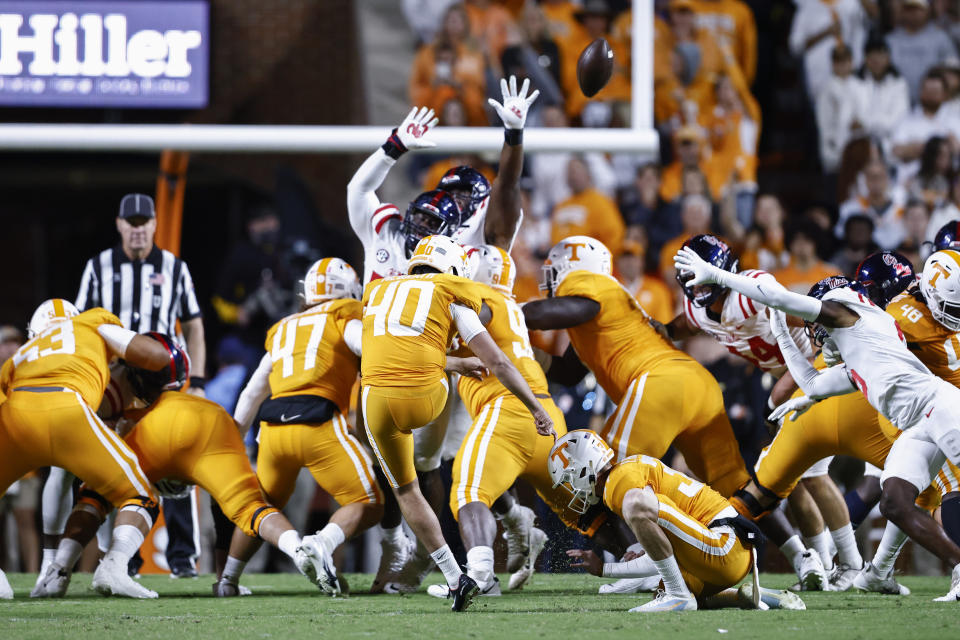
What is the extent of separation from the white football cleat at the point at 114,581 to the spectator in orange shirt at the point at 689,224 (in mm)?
4695

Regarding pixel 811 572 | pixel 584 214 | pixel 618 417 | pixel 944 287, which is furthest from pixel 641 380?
pixel 584 214

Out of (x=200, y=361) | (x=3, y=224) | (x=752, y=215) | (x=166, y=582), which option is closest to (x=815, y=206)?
(x=752, y=215)

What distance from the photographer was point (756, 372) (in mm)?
7359

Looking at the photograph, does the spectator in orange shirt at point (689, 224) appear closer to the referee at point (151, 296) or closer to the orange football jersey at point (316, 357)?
the referee at point (151, 296)

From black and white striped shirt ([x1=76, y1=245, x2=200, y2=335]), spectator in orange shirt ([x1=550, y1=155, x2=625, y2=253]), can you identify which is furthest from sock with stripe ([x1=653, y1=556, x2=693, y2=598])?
spectator in orange shirt ([x1=550, y1=155, x2=625, y2=253])

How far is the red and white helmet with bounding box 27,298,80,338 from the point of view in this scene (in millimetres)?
5824

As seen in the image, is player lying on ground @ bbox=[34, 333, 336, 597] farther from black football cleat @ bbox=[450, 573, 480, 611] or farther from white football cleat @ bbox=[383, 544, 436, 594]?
black football cleat @ bbox=[450, 573, 480, 611]

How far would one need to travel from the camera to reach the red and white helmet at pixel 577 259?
232 inches

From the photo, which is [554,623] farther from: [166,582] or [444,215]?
[166,582]

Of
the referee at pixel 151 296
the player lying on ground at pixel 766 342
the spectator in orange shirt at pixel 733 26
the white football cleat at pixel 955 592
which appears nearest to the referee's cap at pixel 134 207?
the referee at pixel 151 296

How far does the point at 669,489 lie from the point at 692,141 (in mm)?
5363

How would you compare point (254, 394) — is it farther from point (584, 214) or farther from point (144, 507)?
point (584, 214)

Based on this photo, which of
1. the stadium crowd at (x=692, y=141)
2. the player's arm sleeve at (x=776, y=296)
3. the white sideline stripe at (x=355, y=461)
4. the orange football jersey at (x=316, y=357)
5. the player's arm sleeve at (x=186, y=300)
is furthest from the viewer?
the stadium crowd at (x=692, y=141)

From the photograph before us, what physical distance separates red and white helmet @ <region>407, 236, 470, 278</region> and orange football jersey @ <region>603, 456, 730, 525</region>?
100 centimetres
